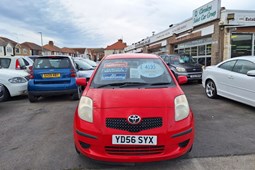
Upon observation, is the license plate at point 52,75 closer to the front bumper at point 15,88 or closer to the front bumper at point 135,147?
the front bumper at point 15,88

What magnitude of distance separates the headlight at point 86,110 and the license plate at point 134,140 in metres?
0.41

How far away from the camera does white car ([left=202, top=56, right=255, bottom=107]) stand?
5.01m

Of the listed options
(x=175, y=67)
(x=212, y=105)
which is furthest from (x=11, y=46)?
(x=212, y=105)

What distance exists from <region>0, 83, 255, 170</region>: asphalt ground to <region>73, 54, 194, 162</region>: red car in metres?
0.26

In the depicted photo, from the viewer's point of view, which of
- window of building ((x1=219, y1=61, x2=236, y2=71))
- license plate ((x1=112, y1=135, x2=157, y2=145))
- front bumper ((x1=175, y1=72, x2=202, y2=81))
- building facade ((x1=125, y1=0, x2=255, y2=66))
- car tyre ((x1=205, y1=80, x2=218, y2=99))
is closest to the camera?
license plate ((x1=112, y1=135, x2=157, y2=145))

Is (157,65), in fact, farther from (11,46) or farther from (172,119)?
(11,46)

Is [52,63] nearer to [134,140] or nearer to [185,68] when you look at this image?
[134,140]

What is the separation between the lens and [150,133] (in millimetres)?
2336

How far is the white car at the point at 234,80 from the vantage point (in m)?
5.01

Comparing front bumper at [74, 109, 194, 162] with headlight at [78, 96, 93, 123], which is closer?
front bumper at [74, 109, 194, 162]

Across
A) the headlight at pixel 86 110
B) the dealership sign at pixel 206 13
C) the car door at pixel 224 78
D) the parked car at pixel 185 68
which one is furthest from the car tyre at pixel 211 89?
the dealership sign at pixel 206 13

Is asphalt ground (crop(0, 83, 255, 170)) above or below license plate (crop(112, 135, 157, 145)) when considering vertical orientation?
below

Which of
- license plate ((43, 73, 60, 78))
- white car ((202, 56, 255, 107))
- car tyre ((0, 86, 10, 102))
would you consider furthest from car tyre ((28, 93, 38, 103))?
white car ((202, 56, 255, 107))

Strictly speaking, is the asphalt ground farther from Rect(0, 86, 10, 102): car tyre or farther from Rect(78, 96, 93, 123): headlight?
Rect(0, 86, 10, 102): car tyre
